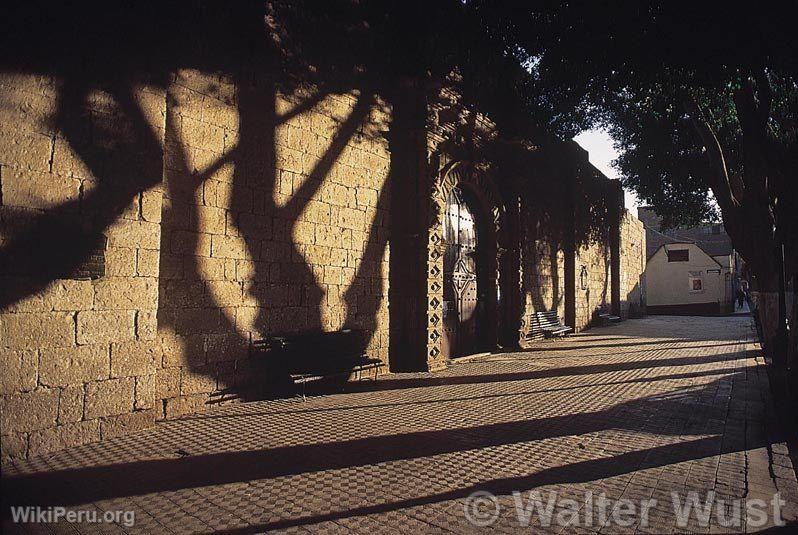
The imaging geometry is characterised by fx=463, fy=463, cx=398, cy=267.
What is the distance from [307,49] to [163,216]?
11.6 feet

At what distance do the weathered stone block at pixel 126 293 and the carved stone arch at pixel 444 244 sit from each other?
187 inches

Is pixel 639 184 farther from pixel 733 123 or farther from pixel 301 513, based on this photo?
pixel 301 513

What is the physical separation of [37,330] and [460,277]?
300 inches

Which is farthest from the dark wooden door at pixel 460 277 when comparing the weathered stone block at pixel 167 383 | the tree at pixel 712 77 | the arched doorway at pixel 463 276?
the weathered stone block at pixel 167 383

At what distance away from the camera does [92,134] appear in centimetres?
439

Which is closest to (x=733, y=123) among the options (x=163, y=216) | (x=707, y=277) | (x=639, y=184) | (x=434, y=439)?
(x=639, y=184)

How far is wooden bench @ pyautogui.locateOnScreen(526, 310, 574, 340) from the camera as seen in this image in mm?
12898

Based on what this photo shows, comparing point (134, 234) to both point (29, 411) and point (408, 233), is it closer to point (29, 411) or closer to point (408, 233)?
point (29, 411)

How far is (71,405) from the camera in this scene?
418 centimetres

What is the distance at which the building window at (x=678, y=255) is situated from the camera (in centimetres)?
3278

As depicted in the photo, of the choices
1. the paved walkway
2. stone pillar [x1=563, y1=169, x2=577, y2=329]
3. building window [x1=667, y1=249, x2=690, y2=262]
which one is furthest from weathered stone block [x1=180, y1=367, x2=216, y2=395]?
building window [x1=667, y1=249, x2=690, y2=262]

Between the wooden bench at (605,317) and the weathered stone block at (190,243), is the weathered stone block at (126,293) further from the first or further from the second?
the wooden bench at (605,317)

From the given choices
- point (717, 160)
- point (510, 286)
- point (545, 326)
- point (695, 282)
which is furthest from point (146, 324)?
point (695, 282)

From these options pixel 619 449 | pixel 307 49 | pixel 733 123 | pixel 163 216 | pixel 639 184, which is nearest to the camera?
pixel 619 449
